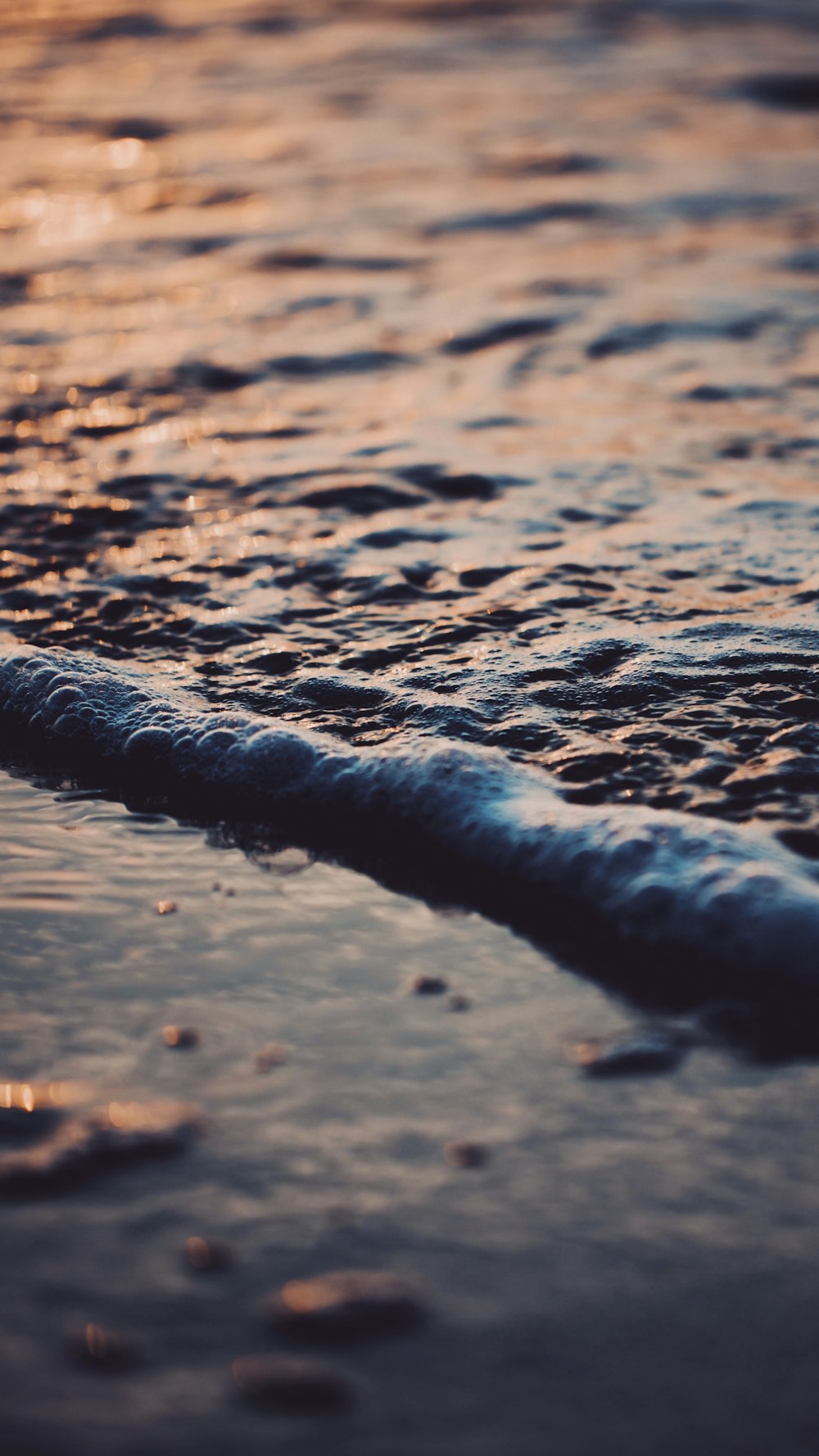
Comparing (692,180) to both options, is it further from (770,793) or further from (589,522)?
(770,793)

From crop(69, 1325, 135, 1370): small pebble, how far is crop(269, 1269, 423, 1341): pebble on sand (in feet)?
0.57

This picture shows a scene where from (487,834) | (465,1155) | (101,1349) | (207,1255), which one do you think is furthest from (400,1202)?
(487,834)

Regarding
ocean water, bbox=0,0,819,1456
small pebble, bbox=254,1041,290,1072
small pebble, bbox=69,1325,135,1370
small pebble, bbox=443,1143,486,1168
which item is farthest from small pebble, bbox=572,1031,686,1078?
small pebble, bbox=69,1325,135,1370

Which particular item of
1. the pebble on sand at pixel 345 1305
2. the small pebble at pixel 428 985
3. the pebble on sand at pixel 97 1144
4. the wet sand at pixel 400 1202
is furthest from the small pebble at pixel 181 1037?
the pebble on sand at pixel 345 1305

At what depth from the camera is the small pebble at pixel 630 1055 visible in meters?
2.05

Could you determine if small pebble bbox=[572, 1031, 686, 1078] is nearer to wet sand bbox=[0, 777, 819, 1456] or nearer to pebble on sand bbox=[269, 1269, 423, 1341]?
wet sand bbox=[0, 777, 819, 1456]

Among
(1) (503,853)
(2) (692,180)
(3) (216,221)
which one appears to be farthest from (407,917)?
(2) (692,180)

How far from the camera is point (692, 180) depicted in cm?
825

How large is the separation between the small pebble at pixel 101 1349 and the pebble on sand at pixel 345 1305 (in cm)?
17

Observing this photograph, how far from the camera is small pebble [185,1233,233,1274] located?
5.63 ft

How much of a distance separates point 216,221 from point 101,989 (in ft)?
21.0

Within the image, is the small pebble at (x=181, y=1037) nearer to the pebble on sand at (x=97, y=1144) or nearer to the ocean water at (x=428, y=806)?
the ocean water at (x=428, y=806)

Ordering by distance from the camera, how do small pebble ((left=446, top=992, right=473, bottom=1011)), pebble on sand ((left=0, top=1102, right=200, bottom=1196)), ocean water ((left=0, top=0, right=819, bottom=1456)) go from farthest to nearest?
small pebble ((left=446, top=992, right=473, bottom=1011)) < pebble on sand ((left=0, top=1102, right=200, bottom=1196)) < ocean water ((left=0, top=0, right=819, bottom=1456))

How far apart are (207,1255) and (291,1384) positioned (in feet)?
0.69
